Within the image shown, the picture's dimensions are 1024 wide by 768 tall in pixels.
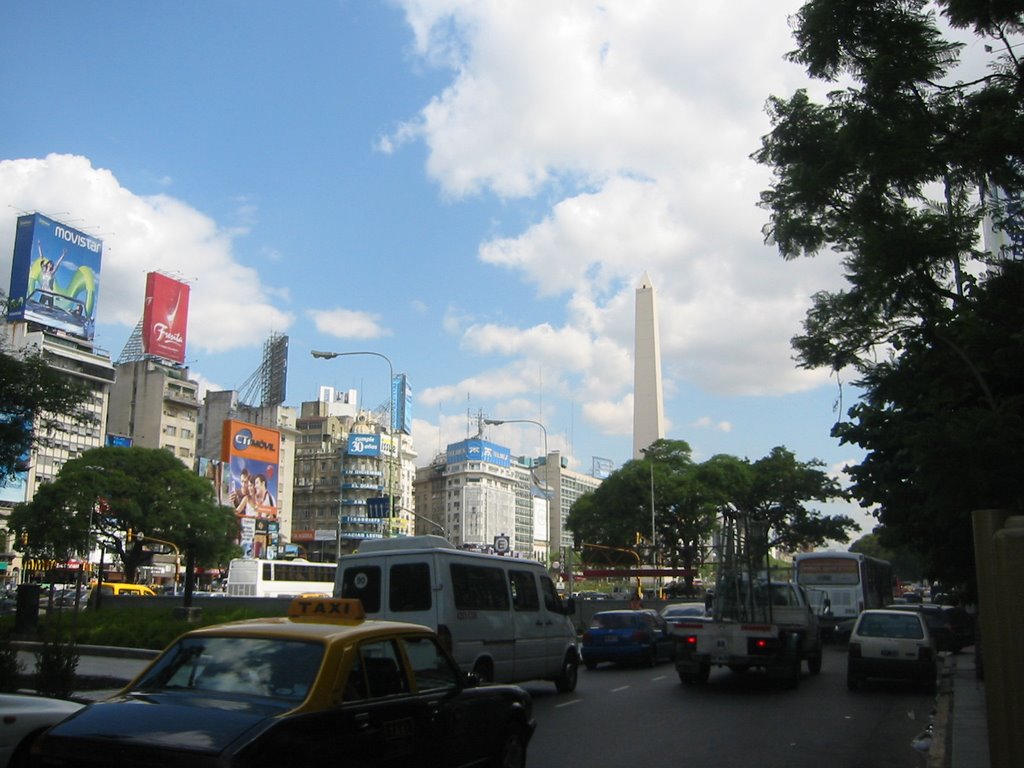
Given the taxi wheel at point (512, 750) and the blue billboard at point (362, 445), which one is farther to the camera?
the blue billboard at point (362, 445)

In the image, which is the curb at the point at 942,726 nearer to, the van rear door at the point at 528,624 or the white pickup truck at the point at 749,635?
the white pickup truck at the point at 749,635

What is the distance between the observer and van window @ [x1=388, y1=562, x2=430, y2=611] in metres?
13.7

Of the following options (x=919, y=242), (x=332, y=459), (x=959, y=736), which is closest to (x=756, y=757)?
(x=959, y=736)

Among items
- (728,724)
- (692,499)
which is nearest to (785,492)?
(692,499)

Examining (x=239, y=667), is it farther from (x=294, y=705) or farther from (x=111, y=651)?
(x=111, y=651)

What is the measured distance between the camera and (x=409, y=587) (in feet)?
45.5

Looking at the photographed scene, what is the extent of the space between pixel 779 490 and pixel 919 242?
6150 centimetres

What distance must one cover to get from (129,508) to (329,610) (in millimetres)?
56323

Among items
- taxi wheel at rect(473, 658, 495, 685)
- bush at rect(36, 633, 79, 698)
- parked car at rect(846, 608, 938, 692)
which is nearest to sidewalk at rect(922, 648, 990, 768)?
parked car at rect(846, 608, 938, 692)

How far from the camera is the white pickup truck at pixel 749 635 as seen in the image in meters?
17.0

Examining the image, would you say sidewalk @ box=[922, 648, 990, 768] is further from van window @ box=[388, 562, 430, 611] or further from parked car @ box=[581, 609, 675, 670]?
van window @ box=[388, 562, 430, 611]

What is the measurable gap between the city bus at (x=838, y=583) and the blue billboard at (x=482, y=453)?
122 metres

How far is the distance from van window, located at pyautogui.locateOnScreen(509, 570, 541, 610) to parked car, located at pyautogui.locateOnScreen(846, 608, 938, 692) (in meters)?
6.02

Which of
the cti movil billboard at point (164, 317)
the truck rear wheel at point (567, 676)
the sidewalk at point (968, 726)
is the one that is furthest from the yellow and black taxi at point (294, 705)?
the cti movil billboard at point (164, 317)
